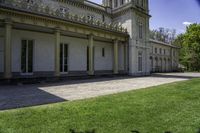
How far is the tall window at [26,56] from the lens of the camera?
17656 millimetres

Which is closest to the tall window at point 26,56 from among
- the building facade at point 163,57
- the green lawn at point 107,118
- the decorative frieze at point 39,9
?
the decorative frieze at point 39,9

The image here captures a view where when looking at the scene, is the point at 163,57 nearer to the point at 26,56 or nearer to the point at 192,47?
the point at 192,47

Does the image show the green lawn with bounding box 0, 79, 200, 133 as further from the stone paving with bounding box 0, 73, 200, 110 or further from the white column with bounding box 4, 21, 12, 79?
the white column with bounding box 4, 21, 12, 79

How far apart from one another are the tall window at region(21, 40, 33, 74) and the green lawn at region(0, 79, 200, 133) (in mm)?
12276

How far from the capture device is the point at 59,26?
17188mm

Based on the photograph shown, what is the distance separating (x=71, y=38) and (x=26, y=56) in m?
5.19

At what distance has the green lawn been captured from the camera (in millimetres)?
4676

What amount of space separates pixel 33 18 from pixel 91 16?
10.6m

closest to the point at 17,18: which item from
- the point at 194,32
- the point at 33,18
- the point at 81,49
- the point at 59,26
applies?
the point at 33,18

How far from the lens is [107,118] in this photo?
541 centimetres

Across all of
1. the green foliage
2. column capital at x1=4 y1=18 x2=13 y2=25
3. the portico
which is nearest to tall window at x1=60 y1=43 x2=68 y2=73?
the portico

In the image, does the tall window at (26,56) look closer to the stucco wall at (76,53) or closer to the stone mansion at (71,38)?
the stone mansion at (71,38)

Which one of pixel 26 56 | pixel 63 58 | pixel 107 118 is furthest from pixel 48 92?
pixel 63 58

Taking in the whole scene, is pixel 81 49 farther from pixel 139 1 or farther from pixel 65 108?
pixel 65 108
